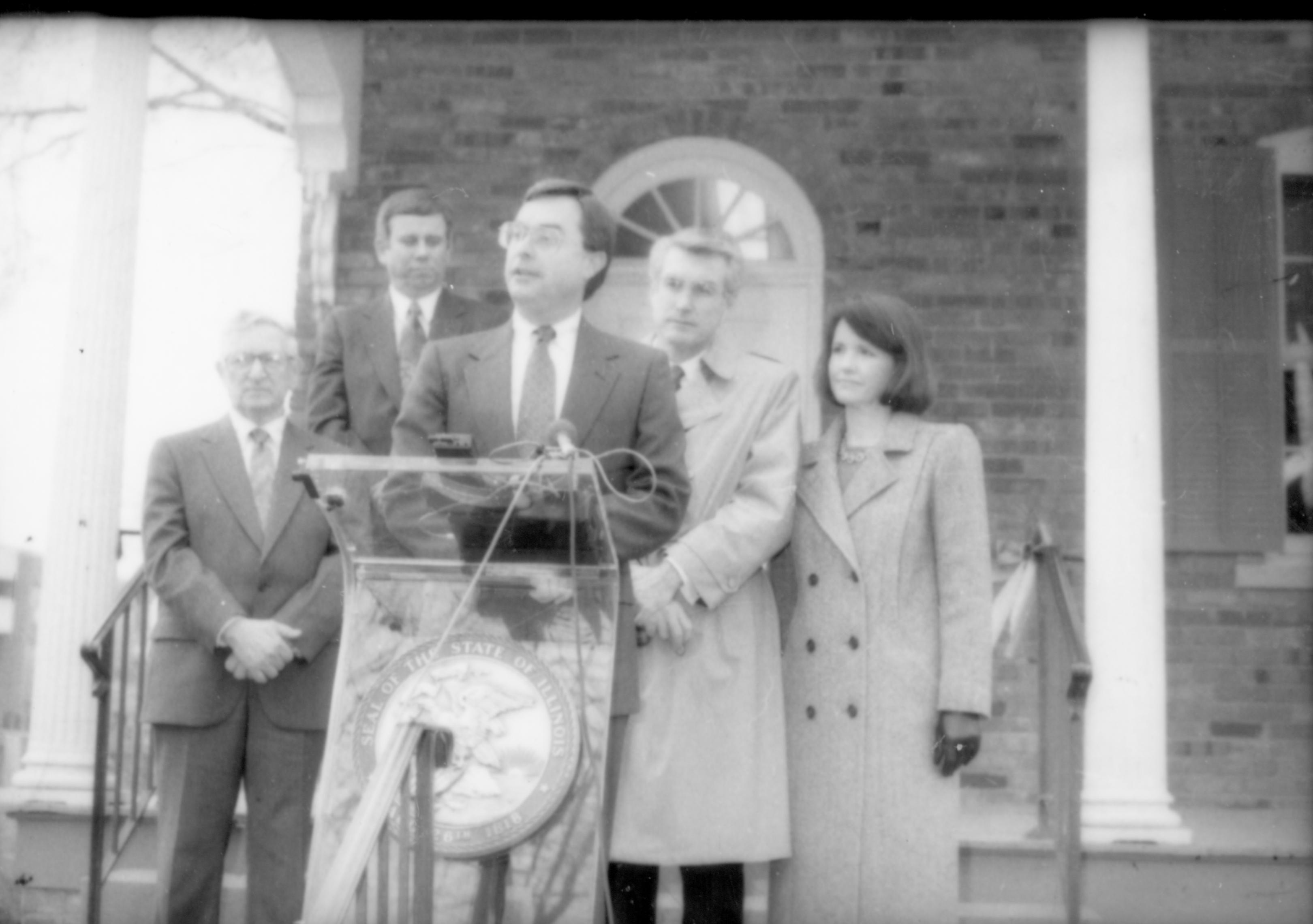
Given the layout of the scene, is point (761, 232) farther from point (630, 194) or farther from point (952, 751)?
point (952, 751)

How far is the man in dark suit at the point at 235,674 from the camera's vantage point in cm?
381

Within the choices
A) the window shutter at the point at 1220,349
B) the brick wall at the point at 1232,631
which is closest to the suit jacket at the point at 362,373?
the window shutter at the point at 1220,349

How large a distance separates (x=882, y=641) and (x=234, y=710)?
1634 mm

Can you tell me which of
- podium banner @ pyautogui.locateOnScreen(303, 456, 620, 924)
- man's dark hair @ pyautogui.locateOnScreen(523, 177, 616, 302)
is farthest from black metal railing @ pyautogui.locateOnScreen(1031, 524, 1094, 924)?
podium banner @ pyautogui.locateOnScreen(303, 456, 620, 924)

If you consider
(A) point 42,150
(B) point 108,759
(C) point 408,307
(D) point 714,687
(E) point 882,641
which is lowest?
(B) point 108,759

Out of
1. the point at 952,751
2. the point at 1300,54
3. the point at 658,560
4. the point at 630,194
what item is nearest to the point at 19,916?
the point at 658,560

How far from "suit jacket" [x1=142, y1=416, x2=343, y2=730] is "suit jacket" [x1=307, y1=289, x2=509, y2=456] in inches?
4.2

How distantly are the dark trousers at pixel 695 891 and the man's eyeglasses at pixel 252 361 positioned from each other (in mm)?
1614

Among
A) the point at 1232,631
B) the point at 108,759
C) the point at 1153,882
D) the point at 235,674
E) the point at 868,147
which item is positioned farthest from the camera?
the point at 868,147

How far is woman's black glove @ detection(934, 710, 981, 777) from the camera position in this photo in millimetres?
3482

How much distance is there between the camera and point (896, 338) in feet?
12.1

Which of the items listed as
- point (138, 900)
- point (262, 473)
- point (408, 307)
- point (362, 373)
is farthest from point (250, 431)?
point (138, 900)

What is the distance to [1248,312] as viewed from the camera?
6.61 meters

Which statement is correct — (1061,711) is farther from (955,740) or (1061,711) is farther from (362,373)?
(362,373)
